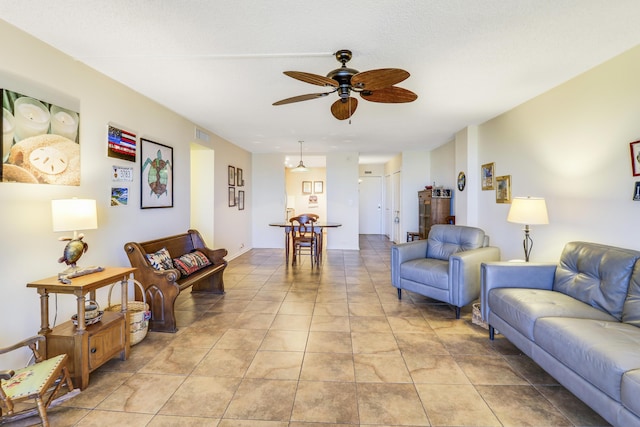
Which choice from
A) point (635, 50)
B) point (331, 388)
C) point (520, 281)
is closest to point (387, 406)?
point (331, 388)

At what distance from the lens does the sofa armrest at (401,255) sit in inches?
141

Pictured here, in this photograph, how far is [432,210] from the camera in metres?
5.96

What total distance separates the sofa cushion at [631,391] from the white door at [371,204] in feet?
27.7

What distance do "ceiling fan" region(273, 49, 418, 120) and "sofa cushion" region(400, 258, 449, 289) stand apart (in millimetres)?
1834

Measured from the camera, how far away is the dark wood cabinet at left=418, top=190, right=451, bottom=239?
19.2 feet

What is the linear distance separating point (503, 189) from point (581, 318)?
2.40 meters

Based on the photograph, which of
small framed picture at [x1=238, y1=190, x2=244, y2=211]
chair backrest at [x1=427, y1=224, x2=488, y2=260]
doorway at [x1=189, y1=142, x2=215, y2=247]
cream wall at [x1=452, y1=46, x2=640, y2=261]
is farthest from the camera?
small framed picture at [x1=238, y1=190, x2=244, y2=211]

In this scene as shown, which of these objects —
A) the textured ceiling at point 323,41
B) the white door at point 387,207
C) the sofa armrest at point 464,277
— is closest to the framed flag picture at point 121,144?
the textured ceiling at point 323,41

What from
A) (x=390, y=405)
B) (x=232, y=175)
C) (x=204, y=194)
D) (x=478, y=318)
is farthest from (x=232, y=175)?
(x=390, y=405)

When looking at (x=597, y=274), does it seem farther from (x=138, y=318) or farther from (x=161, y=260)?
(x=161, y=260)

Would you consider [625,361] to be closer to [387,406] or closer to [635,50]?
[387,406]

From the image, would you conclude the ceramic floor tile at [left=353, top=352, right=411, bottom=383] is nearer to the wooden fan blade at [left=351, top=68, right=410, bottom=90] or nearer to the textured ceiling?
the wooden fan blade at [left=351, top=68, right=410, bottom=90]

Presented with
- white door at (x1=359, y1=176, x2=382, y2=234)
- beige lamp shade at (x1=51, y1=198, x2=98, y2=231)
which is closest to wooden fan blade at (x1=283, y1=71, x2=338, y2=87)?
beige lamp shade at (x1=51, y1=198, x2=98, y2=231)

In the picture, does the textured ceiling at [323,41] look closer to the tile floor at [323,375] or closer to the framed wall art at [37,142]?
the framed wall art at [37,142]
